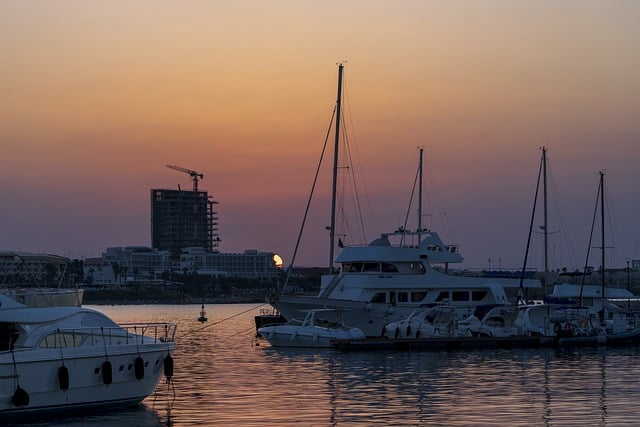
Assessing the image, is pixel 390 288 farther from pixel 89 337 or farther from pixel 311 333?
pixel 89 337

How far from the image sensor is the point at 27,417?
30016mm

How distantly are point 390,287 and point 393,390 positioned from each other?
84.0 ft

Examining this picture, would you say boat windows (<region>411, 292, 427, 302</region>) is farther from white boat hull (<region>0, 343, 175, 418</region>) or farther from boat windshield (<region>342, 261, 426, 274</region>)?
white boat hull (<region>0, 343, 175, 418</region>)

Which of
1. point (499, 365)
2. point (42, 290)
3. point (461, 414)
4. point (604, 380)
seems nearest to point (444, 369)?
point (499, 365)

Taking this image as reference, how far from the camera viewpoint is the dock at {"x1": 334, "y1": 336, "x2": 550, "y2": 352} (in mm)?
56281

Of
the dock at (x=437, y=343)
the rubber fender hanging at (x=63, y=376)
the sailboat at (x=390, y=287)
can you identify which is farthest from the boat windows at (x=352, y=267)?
the rubber fender hanging at (x=63, y=376)

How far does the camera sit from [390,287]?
2511 inches

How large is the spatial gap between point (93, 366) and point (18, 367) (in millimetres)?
2419

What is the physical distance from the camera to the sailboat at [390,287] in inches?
2499

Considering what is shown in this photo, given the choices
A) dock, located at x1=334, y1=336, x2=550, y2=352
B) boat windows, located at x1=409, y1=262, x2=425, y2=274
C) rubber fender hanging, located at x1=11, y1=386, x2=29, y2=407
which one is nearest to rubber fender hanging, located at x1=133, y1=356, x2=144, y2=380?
rubber fender hanging, located at x1=11, y1=386, x2=29, y2=407

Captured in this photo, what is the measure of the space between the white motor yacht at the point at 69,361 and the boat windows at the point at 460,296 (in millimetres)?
34057

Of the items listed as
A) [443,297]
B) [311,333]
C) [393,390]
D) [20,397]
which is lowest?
[393,390]

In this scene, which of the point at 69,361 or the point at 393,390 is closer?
the point at 69,361

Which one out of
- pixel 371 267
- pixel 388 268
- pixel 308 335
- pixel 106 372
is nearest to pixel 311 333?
pixel 308 335
